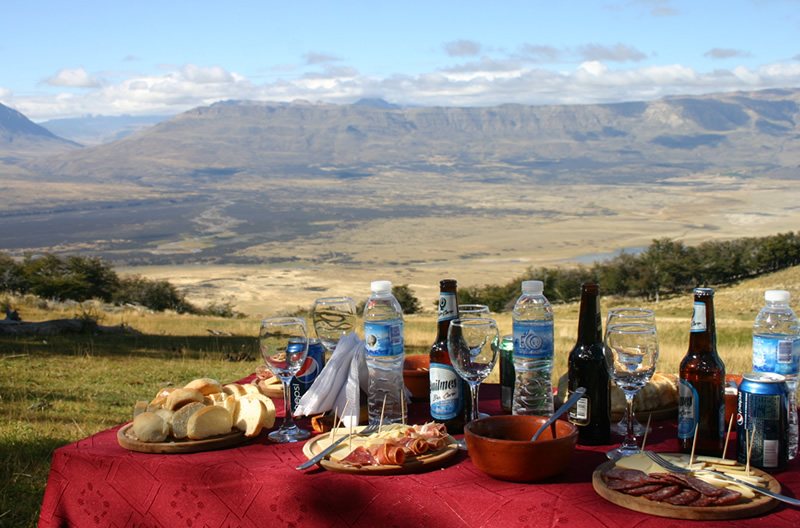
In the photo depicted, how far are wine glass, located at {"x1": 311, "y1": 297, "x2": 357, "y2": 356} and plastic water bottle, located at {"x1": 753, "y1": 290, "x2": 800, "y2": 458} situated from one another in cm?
165

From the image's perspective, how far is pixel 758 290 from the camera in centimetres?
3506

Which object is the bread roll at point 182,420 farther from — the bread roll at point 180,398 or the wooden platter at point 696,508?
the wooden platter at point 696,508

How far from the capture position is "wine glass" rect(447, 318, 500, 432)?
9.00ft

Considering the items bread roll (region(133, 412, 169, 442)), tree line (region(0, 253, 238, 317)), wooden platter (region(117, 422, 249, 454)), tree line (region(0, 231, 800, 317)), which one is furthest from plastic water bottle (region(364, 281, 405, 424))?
tree line (region(0, 231, 800, 317))

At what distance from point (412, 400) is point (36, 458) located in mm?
3691

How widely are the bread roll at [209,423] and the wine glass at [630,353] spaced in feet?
4.80

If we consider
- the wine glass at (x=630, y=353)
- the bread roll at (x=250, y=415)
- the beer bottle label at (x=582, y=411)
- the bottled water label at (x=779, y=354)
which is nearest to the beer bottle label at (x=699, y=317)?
the wine glass at (x=630, y=353)

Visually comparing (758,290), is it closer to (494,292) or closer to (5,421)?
(494,292)

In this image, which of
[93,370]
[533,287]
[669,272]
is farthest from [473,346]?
[669,272]

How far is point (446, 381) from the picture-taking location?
9.90 feet

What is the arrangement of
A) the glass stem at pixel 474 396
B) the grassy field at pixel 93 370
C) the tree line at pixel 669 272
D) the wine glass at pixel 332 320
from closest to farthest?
the glass stem at pixel 474 396
the wine glass at pixel 332 320
the grassy field at pixel 93 370
the tree line at pixel 669 272

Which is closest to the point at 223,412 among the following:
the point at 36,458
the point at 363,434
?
the point at 363,434

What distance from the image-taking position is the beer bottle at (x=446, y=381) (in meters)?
3.00

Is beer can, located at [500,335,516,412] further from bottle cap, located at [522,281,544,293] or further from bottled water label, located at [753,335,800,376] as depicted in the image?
bottled water label, located at [753,335,800,376]
